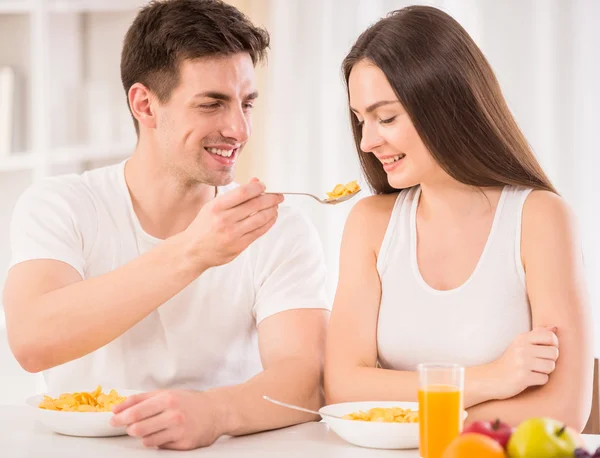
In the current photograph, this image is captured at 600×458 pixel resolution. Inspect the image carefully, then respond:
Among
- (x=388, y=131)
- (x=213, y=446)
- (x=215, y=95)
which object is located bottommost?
(x=213, y=446)

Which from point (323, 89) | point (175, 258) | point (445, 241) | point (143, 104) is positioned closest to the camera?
point (175, 258)

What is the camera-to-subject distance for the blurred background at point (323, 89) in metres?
3.13

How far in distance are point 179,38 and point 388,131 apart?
0.61 metres

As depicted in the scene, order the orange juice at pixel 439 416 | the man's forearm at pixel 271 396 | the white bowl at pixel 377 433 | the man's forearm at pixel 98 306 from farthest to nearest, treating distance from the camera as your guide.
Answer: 1. the man's forearm at pixel 98 306
2. the man's forearm at pixel 271 396
3. the white bowl at pixel 377 433
4. the orange juice at pixel 439 416

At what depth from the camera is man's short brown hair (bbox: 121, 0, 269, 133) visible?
2109 millimetres

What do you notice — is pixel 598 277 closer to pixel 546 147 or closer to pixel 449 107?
pixel 546 147

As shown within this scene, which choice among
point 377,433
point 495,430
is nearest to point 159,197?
point 377,433

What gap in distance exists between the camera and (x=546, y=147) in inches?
127

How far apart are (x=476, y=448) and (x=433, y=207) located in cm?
100

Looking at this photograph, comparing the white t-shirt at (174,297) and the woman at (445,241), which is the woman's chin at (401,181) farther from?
the white t-shirt at (174,297)

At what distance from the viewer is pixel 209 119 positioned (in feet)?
6.95

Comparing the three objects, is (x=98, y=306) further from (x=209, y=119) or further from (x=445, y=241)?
(x=445, y=241)

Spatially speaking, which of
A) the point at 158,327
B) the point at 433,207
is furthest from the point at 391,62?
the point at 158,327

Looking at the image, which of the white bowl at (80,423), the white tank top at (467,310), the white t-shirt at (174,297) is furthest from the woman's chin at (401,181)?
the white bowl at (80,423)
